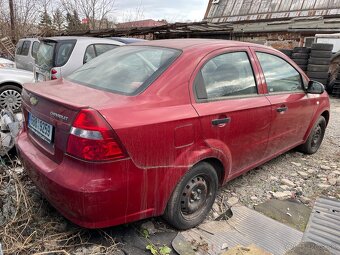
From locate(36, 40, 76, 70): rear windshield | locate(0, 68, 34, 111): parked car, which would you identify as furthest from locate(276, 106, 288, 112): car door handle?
locate(0, 68, 34, 111): parked car

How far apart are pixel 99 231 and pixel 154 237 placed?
0.47 meters

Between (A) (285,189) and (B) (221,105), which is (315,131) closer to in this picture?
(A) (285,189)

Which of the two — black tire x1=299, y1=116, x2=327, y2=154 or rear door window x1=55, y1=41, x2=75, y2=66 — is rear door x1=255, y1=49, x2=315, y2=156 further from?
rear door window x1=55, y1=41, x2=75, y2=66

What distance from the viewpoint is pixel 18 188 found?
2.85 metres

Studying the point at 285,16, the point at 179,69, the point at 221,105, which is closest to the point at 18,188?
the point at 179,69

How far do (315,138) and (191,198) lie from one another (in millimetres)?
2992

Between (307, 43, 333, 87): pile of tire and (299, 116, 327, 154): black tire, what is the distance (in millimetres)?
6053

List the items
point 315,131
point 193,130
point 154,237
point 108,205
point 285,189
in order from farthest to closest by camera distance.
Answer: point 315,131
point 285,189
point 154,237
point 193,130
point 108,205

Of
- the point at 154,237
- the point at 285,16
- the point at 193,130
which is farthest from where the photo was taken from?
the point at 285,16

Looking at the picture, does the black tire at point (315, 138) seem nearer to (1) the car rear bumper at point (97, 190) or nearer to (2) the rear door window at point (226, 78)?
(2) the rear door window at point (226, 78)

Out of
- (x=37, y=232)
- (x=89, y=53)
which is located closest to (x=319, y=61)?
(x=89, y=53)

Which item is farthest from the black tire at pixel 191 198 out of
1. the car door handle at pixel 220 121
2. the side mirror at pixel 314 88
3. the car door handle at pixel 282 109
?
the side mirror at pixel 314 88

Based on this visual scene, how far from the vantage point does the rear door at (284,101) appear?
3.53 m

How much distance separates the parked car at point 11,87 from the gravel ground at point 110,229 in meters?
3.78
